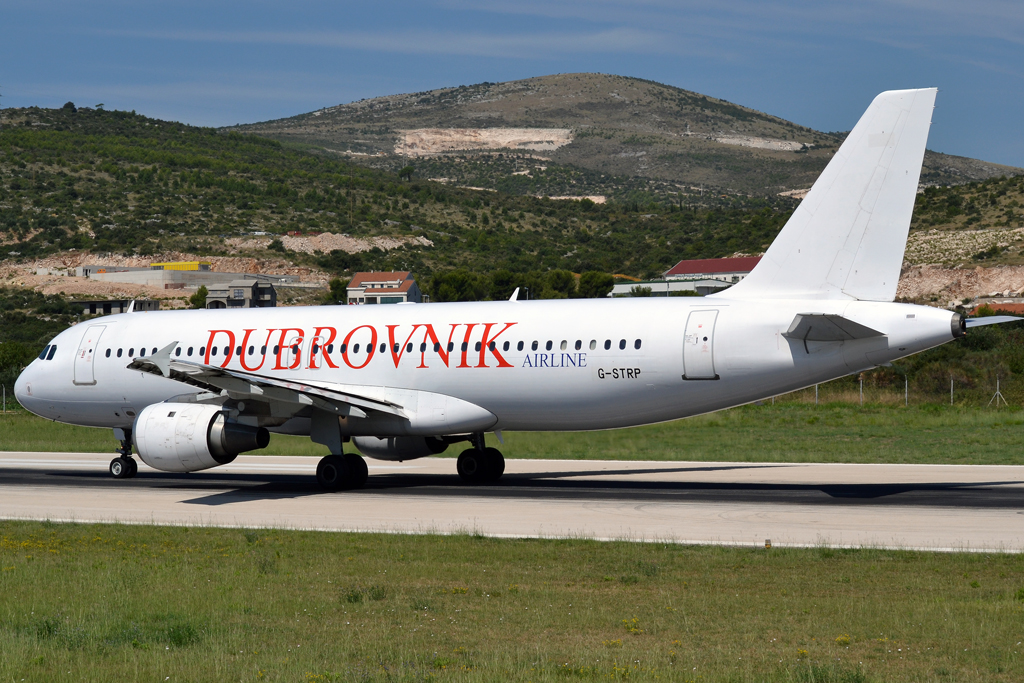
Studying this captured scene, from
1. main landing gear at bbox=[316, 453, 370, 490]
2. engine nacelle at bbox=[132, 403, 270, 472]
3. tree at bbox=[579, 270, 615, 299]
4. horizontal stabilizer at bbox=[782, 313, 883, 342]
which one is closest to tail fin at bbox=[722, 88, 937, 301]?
horizontal stabilizer at bbox=[782, 313, 883, 342]

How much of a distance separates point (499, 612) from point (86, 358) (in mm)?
21650

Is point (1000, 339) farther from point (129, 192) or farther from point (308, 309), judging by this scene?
point (129, 192)

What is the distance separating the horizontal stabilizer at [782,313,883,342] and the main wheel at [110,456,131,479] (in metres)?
17.8

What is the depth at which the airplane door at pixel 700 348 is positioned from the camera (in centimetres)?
2261

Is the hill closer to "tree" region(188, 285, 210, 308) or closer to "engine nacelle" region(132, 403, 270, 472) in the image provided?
"tree" region(188, 285, 210, 308)

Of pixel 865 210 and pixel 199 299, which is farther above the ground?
pixel 199 299

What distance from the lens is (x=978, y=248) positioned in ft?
340

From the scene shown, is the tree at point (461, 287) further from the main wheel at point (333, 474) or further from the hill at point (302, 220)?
the main wheel at point (333, 474)

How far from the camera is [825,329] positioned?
21.3 m

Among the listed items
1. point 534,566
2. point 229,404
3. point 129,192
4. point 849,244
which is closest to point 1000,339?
point 849,244

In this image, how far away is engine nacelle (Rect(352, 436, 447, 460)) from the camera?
27641 millimetres

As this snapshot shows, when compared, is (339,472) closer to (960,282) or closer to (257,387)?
(257,387)

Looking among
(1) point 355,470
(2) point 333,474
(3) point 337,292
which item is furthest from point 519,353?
(3) point 337,292

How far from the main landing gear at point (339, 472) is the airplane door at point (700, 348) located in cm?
807
